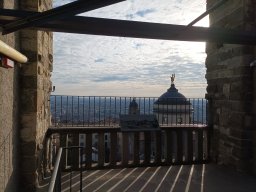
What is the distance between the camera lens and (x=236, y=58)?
246 inches

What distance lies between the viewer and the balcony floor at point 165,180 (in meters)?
5.27

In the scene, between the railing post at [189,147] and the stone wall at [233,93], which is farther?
the railing post at [189,147]

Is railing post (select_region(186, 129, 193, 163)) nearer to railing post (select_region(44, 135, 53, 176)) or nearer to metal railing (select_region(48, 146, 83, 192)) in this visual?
metal railing (select_region(48, 146, 83, 192))

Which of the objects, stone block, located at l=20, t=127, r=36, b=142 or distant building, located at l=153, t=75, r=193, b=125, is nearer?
stone block, located at l=20, t=127, r=36, b=142

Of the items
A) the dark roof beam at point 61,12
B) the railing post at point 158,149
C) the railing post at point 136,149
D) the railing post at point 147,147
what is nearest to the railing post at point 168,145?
the railing post at point 158,149

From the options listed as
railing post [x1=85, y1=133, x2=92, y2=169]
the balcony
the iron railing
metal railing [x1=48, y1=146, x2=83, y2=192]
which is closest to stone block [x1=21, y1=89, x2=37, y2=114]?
metal railing [x1=48, y1=146, x2=83, y2=192]

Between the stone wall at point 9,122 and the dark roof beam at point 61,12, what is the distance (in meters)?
0.33

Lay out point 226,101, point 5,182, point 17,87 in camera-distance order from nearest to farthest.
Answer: point 5,182, point 17,87, point 226,101

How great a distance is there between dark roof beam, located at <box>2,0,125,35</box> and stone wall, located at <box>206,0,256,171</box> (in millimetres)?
4232

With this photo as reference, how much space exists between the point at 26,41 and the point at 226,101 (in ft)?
13.7

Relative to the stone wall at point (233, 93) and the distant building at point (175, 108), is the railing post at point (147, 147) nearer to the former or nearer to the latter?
the distant building at point (175, 108)

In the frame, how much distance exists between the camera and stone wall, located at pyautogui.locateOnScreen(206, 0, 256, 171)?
237 inches

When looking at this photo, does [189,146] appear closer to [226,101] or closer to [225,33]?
[226,101]

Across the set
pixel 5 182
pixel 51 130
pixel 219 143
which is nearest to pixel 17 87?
pixel 5 182
